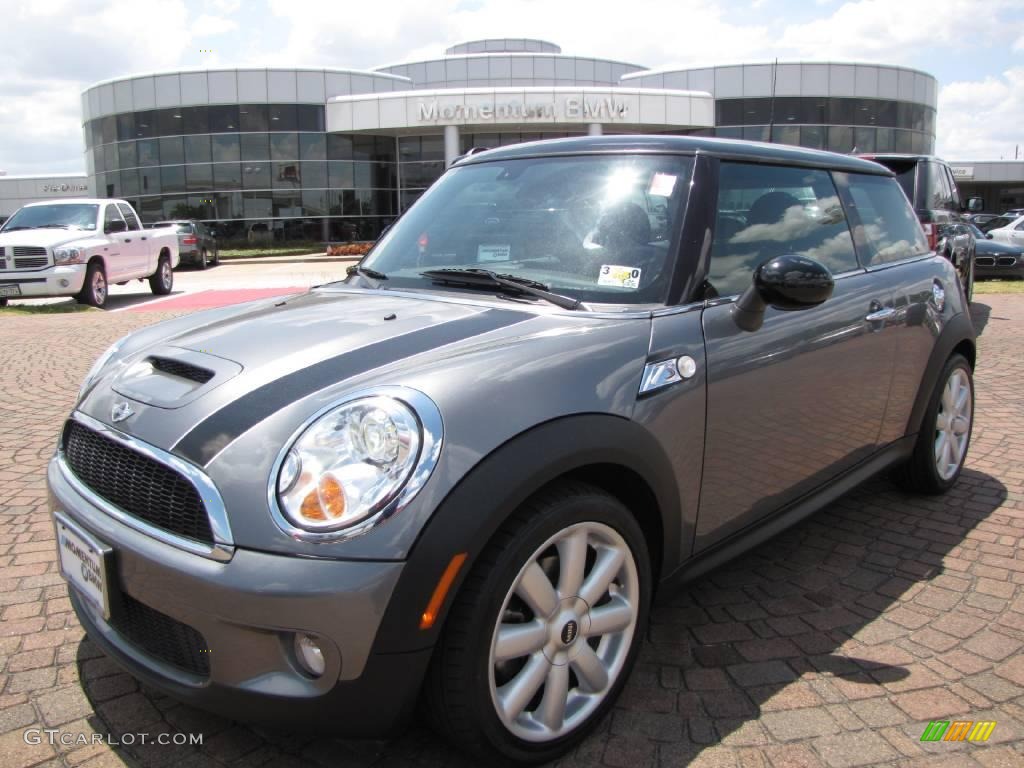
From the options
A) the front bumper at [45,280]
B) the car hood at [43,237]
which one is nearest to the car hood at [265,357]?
the front bumper at [45,280]

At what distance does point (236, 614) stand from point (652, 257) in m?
1.66

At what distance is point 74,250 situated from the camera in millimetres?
13953

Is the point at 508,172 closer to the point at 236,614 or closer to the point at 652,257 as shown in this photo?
the point at 652,257

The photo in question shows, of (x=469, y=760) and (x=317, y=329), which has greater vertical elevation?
(x=317, y=329)

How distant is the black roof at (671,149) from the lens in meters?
2.93

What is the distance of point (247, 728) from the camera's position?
239 cm

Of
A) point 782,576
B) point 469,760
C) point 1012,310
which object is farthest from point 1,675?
point 1012,310

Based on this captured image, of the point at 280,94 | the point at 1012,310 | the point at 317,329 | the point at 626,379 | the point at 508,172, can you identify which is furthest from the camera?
the point at 280,94

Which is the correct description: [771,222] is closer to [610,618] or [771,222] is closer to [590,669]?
[610,618]

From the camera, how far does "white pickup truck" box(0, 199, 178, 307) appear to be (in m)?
13.7

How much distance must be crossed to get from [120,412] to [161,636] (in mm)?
645

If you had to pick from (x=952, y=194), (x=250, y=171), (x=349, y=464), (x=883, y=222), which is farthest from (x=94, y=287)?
(x=250, y=171)

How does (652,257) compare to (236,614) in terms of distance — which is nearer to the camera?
(236,614)

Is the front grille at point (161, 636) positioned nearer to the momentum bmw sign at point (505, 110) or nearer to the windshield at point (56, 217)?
the windshield at point (56, 217)
